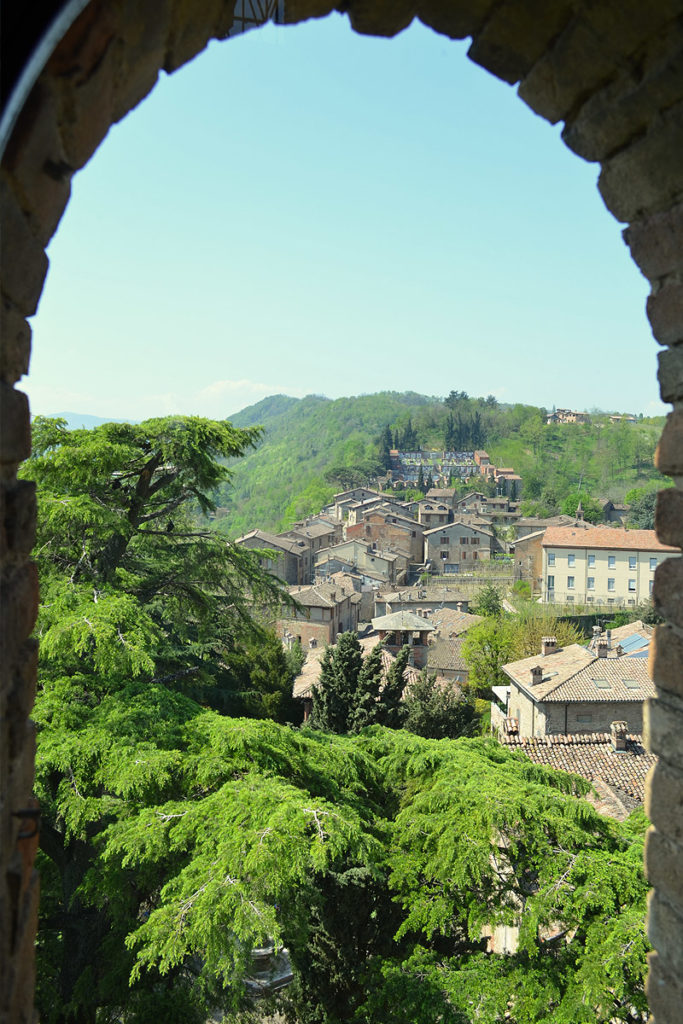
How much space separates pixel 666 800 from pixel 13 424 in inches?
82.5

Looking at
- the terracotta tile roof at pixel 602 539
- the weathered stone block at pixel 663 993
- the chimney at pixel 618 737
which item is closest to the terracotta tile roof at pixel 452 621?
the terracotta tile roof at pixel 602 539

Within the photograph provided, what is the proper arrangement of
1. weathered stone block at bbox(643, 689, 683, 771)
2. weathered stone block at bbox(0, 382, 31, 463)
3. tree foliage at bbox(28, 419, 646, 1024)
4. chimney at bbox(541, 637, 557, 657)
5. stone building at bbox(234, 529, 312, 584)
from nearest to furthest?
weathered stone block at bbox(0, 382, 31, 463), weathered stone block at bbox(643, 689, 683, 771), tree foliage at bbox(28, 419, 646, 1024), chimney at bbox(541, 637, 557, 657), stone building at bbox(234, 529, 312, 584)

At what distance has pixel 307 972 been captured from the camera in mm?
9094

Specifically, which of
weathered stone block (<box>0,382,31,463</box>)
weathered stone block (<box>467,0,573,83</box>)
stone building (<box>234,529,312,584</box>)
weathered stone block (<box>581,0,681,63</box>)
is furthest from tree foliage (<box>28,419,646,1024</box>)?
stone building (<box>234,529,312,584</box>)

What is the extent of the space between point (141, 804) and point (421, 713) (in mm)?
12796

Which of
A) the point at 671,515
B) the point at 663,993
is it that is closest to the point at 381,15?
the point at 671,515

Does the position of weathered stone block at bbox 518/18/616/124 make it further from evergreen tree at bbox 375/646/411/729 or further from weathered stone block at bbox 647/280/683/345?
evergreen tree at bbox 375/646/411/729

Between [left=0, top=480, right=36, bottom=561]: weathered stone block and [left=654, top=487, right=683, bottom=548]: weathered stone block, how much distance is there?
1778 mm

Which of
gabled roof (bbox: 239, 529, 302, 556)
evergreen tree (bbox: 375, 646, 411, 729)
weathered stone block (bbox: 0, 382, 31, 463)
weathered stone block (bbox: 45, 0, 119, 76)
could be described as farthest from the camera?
gabled roof (bbox: 239, 529, 302, 556)

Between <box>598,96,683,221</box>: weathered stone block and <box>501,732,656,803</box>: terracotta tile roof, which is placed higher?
<box>598,96,683,221</box>: weathered stone block

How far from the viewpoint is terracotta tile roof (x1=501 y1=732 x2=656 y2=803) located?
16.2 m

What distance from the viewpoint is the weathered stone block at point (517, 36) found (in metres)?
2.05

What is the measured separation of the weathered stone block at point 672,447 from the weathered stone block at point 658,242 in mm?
452

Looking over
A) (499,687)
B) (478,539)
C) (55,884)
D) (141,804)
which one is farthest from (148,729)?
(478,539)
